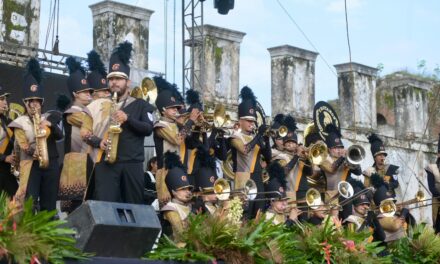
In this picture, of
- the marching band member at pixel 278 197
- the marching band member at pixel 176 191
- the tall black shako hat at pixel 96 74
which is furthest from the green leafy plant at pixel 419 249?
the tall black shako hat at pixel 96 74

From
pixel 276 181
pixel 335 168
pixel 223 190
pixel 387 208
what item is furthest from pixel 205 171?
pixel 387 208

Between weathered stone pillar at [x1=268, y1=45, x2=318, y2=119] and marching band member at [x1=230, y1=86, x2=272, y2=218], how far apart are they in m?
4.60

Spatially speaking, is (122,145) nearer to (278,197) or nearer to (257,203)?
(278,197)

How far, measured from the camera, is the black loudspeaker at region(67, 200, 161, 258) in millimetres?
6906

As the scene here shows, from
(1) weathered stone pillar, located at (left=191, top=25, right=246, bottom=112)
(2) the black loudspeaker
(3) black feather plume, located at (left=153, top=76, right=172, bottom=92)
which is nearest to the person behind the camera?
(2) the black loudspeaker

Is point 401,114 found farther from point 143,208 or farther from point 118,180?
point 143,208

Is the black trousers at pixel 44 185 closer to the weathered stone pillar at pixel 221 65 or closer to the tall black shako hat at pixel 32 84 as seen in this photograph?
the tall black shako hat at pixel 32 84

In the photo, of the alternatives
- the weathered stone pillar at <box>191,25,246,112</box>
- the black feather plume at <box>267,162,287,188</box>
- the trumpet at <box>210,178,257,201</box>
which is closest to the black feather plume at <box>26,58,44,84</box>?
the trumpet at <box>210,178,257,201</box>

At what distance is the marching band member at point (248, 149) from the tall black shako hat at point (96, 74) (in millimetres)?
2069

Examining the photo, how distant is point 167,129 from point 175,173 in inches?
39.8

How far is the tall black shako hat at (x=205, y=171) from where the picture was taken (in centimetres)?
1128

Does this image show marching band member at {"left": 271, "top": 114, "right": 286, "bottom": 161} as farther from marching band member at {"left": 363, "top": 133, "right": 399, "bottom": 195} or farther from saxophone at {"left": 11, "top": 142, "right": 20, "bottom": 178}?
saxophone at {"left": 11, "top": 142, "right": 20, "bottom": 178}

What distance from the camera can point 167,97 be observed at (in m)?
11.0

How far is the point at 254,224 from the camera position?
26.2 ft
